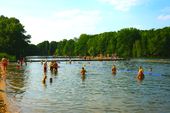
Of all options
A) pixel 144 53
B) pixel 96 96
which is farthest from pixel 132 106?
pixel 144 53

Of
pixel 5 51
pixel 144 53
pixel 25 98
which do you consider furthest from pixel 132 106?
pixel 144 53

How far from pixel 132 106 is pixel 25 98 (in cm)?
956

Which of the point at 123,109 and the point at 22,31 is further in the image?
the point at 22,31

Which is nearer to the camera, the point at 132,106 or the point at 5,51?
the point at 132,106

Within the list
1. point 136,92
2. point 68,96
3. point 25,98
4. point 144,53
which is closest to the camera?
point 25,98

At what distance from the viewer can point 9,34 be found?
431ft

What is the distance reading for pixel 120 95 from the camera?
36.3 m

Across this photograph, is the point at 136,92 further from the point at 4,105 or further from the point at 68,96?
the point at 4,105

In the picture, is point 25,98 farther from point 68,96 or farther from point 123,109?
point 123,109

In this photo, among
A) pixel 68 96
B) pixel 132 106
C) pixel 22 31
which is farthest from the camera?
pixel 22 31

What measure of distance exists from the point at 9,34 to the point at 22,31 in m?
8.29

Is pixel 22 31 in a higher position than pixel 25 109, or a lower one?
higher

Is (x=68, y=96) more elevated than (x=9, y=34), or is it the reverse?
(x=9, y=34)

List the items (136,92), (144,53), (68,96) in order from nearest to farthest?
(68,96), (136,92), (144,53)
